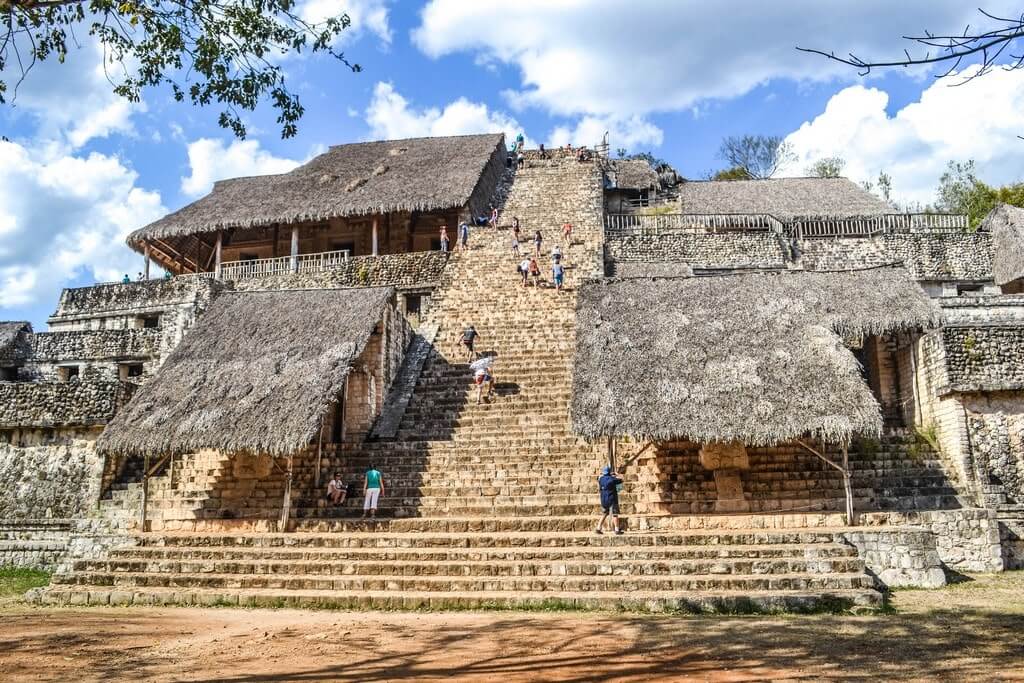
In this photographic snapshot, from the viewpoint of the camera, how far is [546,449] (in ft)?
39.4

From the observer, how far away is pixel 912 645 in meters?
6.21

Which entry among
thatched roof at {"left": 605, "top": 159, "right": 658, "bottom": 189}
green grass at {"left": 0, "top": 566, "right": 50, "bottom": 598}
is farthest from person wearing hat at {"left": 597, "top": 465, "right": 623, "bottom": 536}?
thatched roof at {"left": 605, "top": 159, "right": 658, "bottom": 189}

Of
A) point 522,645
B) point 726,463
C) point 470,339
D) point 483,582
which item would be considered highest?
point 470,339

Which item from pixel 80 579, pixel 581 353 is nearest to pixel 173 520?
pixel 80 579

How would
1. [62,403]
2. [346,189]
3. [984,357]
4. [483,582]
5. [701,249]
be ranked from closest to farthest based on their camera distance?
[483,582]
[984,357]
[62,403]
[701,249]
[346,189]

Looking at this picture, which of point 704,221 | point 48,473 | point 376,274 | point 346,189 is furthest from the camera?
point 346,189

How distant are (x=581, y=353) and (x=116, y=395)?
9144mm

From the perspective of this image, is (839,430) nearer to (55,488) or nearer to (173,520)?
(173,520)

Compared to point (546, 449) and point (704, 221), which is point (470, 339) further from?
point (704, 221)

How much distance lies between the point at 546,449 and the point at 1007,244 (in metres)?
15.3

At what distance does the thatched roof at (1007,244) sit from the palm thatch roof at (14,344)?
25293 millimetres

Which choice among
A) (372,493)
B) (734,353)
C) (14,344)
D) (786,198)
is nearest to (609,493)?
(734,353)

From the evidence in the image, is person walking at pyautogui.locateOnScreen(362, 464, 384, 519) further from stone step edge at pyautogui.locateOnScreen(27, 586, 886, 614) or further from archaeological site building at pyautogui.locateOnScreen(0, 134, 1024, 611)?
stone step edge at pyautogui.locateOnScreen(27, 586, 886, 614)

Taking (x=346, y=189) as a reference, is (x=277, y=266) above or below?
below
